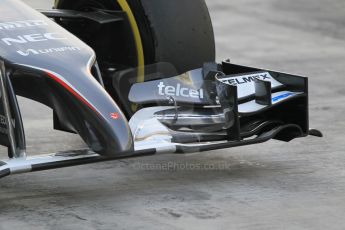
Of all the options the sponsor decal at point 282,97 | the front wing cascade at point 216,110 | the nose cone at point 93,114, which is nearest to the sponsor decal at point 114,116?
the nose cone at point 93,114

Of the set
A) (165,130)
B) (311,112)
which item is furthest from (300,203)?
(311,112)

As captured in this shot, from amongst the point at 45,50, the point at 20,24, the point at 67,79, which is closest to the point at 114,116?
the point at 67,79

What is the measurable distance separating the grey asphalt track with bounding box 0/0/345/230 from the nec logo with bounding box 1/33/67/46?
816 millimetres

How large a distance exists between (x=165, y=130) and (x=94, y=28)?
3.44ft

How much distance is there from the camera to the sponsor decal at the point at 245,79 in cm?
570

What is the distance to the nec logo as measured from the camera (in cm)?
508

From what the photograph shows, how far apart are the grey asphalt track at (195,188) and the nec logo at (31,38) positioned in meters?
0.82

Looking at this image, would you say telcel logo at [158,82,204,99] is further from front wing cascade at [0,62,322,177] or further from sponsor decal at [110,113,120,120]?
sponsor decal at [110,113,120,120]

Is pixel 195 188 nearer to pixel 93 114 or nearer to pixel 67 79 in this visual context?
pixel 93 114

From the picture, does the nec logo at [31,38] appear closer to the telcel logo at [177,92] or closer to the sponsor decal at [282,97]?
the telcel logo at [177,92]

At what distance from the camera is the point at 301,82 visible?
18.9ft

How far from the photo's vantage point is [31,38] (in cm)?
516

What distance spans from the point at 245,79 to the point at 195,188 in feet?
2.39

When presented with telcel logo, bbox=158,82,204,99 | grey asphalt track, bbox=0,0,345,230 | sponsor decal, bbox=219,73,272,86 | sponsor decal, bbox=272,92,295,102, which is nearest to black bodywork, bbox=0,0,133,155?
grey asphalt track, bbox=0,0,345,230
